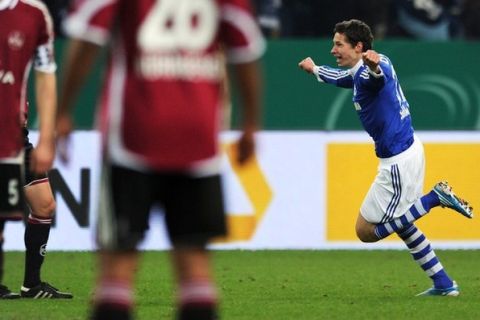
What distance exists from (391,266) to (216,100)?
7203 millimetres

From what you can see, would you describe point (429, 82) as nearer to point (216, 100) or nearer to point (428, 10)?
point (428, 10)

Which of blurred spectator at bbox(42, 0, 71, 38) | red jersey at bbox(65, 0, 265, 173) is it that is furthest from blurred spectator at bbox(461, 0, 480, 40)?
red jersey at bbox(65, 0, 265, 173)

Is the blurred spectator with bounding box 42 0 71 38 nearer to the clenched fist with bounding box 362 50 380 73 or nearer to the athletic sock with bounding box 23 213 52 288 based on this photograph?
the athletic sock with bounding box 23 213 52 288

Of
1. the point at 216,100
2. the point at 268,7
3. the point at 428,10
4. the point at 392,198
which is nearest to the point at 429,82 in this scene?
the point at 428,10

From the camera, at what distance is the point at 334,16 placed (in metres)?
17.2

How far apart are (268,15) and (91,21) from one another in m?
12.3

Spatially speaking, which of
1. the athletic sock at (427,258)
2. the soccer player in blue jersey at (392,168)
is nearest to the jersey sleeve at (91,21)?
the soccer player in blue jersey at (392,168)

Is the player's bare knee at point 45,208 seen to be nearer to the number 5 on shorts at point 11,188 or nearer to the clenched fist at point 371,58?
the number 5 on shorts at point 11,188

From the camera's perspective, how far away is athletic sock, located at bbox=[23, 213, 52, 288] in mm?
8938

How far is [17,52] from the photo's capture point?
6.75 m

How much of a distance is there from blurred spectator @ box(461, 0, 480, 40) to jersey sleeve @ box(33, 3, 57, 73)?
11559mm

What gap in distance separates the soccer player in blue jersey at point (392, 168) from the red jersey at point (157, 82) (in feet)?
14.7

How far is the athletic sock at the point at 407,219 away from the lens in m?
9.55

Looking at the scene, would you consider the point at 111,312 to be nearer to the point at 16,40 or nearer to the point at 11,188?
the point at 11,188
